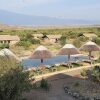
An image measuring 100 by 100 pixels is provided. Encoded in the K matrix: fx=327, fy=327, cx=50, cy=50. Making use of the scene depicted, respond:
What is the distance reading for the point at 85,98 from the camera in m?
15.9

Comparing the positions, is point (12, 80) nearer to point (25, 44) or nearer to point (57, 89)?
point (57, 89)

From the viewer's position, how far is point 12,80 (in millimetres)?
13031

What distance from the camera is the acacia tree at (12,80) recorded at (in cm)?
1292

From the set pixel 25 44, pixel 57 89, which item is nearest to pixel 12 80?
pixel 57 89

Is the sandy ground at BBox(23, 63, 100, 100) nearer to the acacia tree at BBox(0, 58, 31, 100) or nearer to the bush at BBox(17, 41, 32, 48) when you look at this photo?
the acacia tree at BBox(0, 58, 31, 100)

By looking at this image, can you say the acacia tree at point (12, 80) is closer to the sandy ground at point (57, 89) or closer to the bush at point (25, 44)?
the sandy ground at point (57, 89)

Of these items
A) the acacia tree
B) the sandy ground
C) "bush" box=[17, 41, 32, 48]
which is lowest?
"bush" box=[17, 41, 32, 48]

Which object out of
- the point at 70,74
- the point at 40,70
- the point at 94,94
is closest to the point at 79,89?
the point at 94,94

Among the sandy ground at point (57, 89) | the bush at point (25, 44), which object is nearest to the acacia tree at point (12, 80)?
the sandy ground at point (57, 89)

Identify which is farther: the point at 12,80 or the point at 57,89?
the point at 57,89

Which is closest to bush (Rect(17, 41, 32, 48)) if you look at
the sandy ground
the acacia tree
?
the sandy ground

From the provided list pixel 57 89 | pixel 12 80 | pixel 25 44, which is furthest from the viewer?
pixel 25 44

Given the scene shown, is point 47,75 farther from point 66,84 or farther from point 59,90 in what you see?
point 59,90

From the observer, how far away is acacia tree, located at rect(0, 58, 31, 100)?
1292cm
